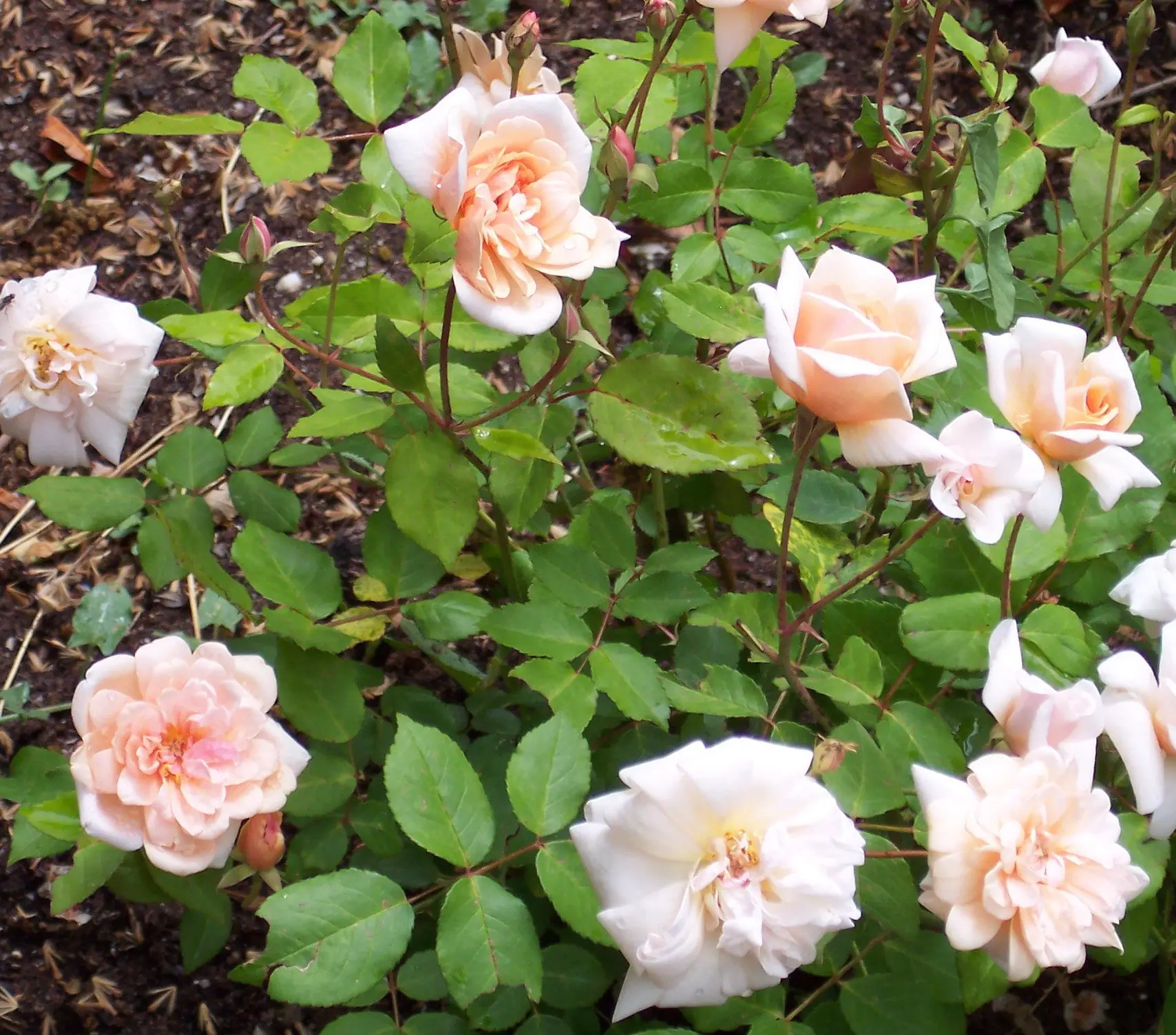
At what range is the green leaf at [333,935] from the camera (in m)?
0.83

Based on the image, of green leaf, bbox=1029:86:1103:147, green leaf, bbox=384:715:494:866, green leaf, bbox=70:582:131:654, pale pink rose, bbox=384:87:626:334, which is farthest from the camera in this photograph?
green leaf, bbox=70:582:131:654

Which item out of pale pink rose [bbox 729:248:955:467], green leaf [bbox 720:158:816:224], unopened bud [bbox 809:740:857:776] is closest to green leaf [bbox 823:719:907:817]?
unopened bud [bbox 809:740:857:776]

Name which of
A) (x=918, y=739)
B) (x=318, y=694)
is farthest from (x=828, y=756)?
(x=318, y=694)

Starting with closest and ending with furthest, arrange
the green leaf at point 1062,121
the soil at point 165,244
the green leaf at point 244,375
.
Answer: the green leaf at point 244,375, the green leaf at point 1062,121, the soil at point 165,244

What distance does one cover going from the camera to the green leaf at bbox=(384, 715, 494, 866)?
0.88 metres

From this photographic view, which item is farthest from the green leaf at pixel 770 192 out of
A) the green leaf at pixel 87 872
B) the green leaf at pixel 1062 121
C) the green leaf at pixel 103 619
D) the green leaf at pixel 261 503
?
the green leaf at pixel 103 619

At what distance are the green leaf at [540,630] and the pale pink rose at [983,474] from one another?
15.1 inches

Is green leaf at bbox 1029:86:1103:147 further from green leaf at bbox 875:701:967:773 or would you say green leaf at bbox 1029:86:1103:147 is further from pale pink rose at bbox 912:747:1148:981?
pale pink rose at bbox 912:747:1148:981

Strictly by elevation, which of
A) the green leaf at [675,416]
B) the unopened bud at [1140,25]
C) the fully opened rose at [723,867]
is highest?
the unopened bud at [1140,25]

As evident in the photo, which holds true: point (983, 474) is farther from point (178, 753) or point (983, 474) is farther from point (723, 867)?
point (178, 753)

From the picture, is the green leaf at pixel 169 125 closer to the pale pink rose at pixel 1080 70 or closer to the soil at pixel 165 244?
the soil at pixel 165 244

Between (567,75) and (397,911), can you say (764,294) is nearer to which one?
(397,911)

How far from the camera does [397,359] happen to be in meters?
0.90

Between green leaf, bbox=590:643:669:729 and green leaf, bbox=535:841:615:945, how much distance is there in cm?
14
